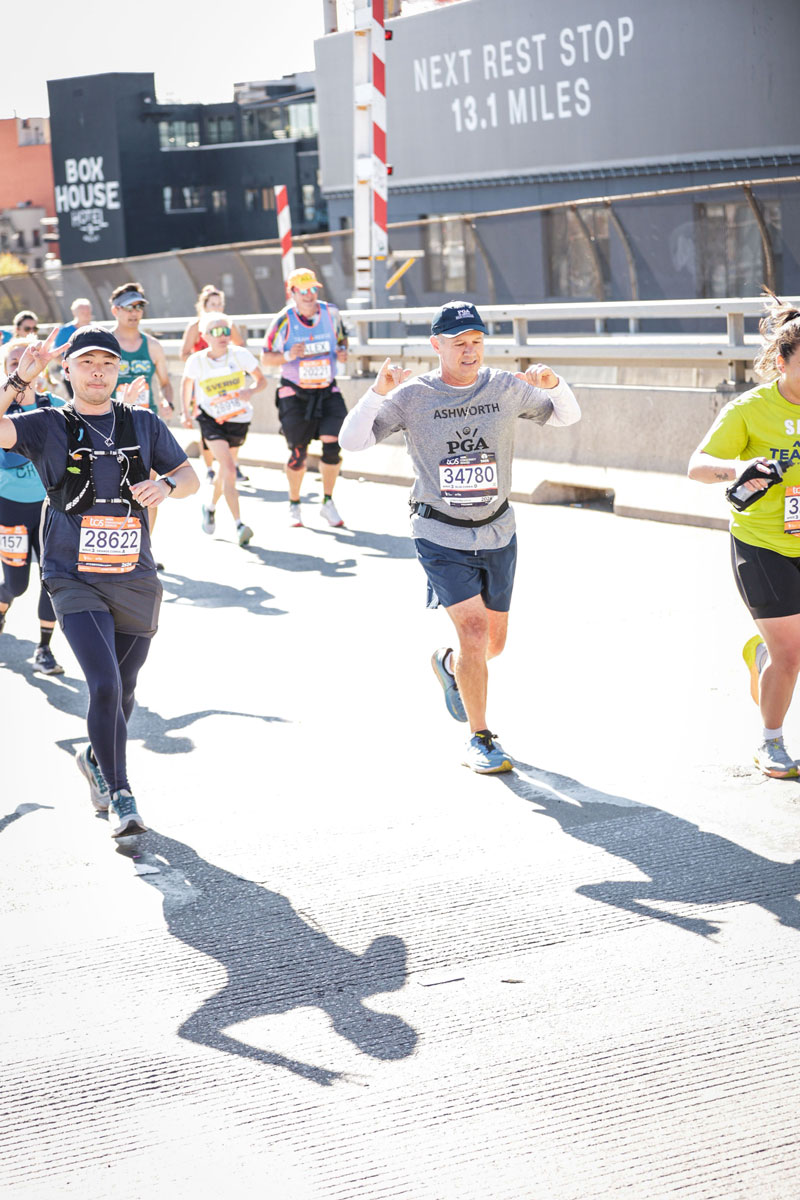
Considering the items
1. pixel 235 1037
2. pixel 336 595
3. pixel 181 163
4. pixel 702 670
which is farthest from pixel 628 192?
pixel 181 163

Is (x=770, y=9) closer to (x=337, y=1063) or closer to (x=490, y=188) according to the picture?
(x=490, y=188)

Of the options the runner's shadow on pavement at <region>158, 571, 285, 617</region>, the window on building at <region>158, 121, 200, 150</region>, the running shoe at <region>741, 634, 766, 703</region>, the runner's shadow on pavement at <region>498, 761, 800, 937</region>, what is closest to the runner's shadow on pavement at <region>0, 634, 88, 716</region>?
the runner's shadow on pavement at <region>158, 571, 285, 617</region>

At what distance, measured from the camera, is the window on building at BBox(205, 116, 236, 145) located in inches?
2422

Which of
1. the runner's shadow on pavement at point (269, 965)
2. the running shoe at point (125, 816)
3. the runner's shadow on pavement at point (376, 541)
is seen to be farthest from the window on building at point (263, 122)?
the runner's shadow on pavement at point (269, 965)

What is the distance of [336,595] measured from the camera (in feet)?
34.4

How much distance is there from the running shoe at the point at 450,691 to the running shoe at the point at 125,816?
1.64m

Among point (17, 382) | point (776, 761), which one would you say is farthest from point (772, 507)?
point (17, 382)

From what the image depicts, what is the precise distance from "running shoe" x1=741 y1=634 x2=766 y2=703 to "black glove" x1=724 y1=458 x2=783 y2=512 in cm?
74

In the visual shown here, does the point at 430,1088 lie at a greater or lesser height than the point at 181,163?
lesser

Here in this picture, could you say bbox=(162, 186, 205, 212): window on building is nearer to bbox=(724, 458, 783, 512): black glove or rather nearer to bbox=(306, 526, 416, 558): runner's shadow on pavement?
bbox=(306, 526, 416, 558): runner's shadow on pavement

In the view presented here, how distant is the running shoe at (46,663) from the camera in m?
8.77

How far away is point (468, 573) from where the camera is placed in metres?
6.62

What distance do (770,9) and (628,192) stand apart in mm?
3582

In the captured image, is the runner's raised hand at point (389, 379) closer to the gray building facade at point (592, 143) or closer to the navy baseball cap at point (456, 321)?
Result: the navy baseball cap at point (456, 321)
